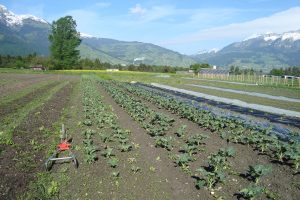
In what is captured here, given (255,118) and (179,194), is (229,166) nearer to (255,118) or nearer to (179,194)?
(179,194)

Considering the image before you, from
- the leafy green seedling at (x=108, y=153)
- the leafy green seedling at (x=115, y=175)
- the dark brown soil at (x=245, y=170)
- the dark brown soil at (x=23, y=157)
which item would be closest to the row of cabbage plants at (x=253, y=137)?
the dark brown soil at (x=245, y=170)

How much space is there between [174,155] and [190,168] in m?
1.15

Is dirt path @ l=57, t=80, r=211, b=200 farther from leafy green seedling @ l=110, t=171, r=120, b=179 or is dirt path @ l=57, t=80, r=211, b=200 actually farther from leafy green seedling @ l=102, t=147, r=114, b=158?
leafy green seedling @ l=102, t=147, r=114, b=158

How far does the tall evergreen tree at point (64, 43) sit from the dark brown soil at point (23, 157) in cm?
9864

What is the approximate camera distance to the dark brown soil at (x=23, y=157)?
7.57 m

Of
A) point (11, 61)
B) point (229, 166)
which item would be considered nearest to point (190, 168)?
point (229, 166)

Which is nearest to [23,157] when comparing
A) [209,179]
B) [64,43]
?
[209,179]

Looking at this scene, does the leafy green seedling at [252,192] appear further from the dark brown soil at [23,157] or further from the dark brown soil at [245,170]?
the dark brown soil at [23,157]

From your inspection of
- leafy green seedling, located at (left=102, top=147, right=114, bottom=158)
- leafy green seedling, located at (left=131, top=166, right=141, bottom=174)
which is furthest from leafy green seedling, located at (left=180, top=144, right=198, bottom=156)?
leafy green seedling, located at (left=102, top=147, right=114, bottom=158)

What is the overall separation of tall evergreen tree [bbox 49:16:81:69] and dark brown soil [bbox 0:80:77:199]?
9864 cm

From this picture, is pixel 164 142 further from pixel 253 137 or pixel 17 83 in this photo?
pixel 17 83

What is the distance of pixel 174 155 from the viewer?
1018 centimetres

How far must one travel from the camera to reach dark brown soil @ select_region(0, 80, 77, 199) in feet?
24.8

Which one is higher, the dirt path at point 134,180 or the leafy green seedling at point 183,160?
the leafy green seedling at point 183,160
